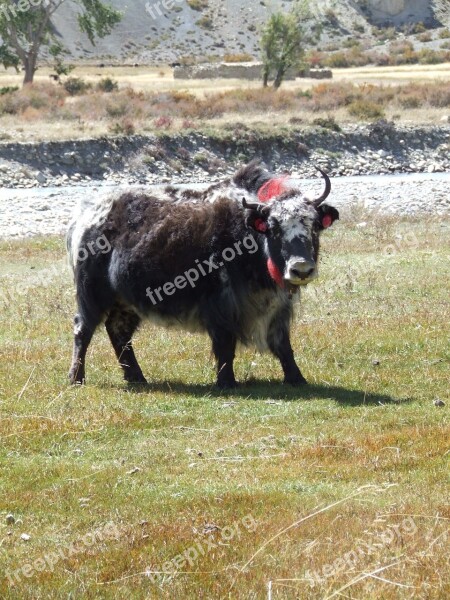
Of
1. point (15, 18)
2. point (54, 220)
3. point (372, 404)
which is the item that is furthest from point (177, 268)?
point (15, 18)

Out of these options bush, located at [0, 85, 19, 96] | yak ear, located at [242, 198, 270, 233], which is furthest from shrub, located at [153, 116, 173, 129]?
yak ear, located at [242, 198, 270, 233]

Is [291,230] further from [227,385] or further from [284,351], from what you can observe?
[227,385]

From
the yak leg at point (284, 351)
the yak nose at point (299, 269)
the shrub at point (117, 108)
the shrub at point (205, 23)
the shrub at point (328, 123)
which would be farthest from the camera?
the shrub at point (205, 23)

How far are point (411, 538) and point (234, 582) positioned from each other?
3.54 feet

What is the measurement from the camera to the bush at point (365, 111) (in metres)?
58.1

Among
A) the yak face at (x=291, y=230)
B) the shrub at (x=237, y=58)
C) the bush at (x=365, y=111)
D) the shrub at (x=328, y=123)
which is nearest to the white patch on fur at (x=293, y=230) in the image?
the yak face at (x=291, y=230)

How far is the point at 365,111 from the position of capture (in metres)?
58.7

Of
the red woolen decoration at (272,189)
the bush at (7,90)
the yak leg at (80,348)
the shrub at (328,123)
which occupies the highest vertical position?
the red woolen decoration at (272,189)

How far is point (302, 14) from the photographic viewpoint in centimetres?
7350

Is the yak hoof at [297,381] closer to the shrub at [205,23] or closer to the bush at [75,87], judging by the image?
the bush at [75,87]

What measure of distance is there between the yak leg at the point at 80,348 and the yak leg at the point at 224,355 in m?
1.49

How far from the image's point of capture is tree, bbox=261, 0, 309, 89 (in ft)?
237

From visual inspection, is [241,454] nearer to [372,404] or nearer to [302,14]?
[372,404]

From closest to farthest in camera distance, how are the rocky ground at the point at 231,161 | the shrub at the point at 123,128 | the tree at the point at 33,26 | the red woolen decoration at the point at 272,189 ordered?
the red woolen decoration at the point at 272,189
the rocky ground at the point at 231,161
the shrub at the point at 123,128
the tree at the point at 33,26
